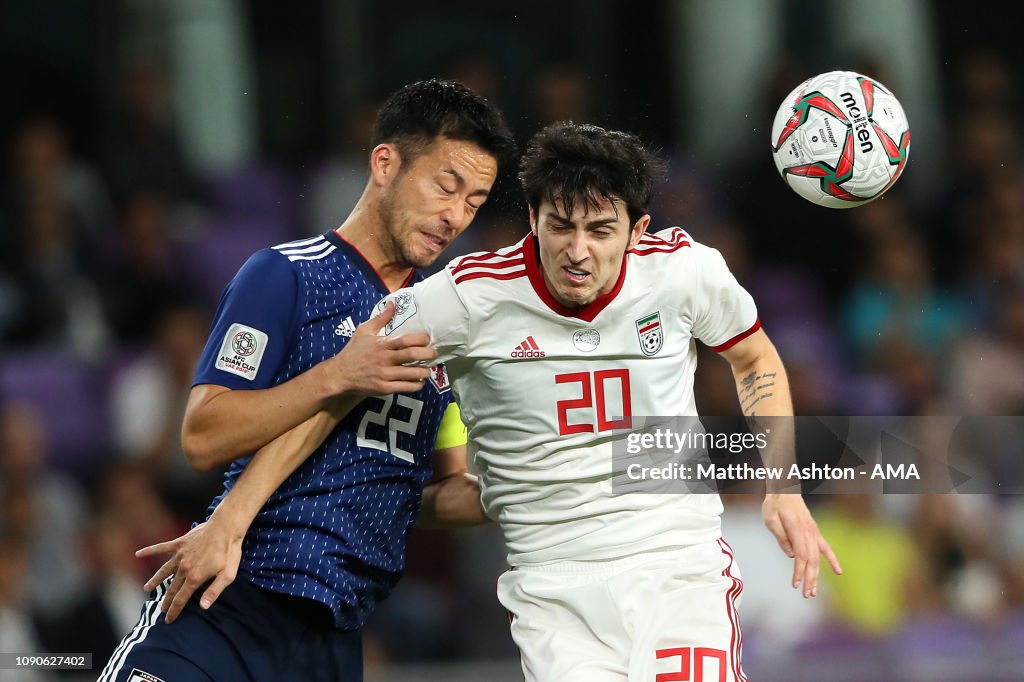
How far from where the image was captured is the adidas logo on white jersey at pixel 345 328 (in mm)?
3824

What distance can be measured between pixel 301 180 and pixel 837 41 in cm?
349

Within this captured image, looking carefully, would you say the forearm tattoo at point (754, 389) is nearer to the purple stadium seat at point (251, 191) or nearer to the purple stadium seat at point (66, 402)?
the purple stadium seat at point (251, 191)


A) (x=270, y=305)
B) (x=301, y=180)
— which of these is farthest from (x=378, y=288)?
(x=301, y=180)

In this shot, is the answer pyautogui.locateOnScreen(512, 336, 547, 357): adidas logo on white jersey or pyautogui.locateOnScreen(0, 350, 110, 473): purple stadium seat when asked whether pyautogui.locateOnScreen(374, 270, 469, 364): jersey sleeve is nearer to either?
pyautogui.locateOnScreen(512, 336, 547, 357): adidas logo on white jersey

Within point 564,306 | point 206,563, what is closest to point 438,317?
point 564,306

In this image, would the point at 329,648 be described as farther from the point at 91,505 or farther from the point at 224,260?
the point at 224,260

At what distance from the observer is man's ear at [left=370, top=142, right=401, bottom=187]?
4.02m

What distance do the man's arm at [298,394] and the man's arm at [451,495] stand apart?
616 millimetres

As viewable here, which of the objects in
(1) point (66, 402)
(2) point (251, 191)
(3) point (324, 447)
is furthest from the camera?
(2) point (251, 191)

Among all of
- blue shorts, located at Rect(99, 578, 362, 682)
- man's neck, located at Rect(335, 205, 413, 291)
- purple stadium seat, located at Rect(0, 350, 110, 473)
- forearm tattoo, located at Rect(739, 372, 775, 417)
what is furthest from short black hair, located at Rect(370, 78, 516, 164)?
purple stadium seat, located at Rect(0, 350, 110, 473)

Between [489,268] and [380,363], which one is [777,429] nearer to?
[489,268]

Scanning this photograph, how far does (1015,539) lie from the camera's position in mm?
6789

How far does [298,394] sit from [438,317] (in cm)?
43

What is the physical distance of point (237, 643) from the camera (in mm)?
3664
